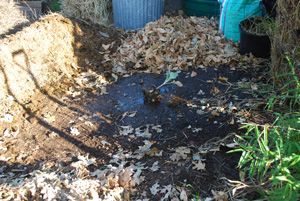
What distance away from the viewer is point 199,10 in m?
6.34

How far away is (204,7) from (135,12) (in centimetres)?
160

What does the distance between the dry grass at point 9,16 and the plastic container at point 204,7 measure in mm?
3809

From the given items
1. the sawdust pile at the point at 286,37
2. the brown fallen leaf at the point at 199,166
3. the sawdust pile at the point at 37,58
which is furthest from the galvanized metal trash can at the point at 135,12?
the brown fallen leaf at the point at 199,166

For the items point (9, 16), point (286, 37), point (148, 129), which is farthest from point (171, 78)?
point (9, 16)

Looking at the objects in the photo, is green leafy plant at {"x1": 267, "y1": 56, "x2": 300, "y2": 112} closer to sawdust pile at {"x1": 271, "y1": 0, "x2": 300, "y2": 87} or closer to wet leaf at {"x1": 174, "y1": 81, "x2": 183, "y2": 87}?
sawdust pile at {"x1": 271, "y1": 0, "x2": 300, "y2": 87}

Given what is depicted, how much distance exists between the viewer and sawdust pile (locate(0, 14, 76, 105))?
3.88 metres

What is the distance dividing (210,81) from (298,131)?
2065 mm

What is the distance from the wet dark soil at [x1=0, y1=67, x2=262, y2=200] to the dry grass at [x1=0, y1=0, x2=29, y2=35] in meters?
2.80

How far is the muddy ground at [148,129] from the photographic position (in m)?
2.61

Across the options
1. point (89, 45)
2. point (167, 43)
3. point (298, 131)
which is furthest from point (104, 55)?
point (298, 131)

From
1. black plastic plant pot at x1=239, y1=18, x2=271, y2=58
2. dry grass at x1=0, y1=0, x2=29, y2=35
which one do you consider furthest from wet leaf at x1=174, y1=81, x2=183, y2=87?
dry grass at x1=0, y1=0, x2=29, y2=35

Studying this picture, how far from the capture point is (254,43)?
165 inches

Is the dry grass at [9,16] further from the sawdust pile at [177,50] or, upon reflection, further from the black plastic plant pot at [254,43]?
the black plastic plant pot at [254,43]

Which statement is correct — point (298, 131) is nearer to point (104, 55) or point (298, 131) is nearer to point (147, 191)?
point (147, 191)
